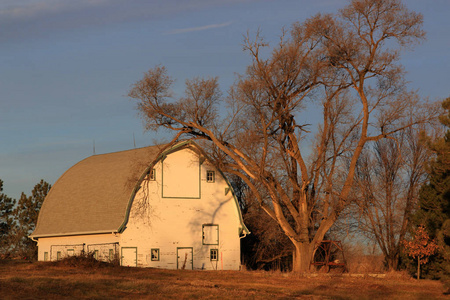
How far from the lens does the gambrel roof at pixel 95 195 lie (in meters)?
36.9

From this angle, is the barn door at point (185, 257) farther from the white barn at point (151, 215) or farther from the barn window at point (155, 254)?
the barn window at point (155, 254)

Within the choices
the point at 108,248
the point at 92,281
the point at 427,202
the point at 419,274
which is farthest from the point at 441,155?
the point at 108,248

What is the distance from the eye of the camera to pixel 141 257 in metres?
36.4

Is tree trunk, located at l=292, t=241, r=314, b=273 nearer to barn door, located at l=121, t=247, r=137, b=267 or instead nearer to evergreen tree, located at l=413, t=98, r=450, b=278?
evergreen tree, located at l=413, t=98, r=450, b=278

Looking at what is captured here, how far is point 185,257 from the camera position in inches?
1476

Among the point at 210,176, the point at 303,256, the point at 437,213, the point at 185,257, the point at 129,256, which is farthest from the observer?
the point at 210,176

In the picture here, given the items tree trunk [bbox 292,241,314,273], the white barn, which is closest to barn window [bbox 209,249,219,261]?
the white barn

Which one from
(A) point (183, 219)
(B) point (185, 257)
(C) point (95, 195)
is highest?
(C) point (95, 195)

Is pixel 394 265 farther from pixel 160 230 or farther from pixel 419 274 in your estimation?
pixel 160 230

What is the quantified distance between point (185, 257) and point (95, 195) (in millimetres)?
6787

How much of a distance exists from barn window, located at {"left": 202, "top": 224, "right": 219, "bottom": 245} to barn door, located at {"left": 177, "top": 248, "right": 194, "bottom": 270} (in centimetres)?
134

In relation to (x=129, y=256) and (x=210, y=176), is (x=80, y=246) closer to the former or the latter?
(x=129, y=256)

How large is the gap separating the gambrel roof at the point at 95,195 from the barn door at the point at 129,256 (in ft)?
4.60

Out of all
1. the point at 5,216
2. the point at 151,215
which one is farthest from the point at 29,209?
the point at 151,215
